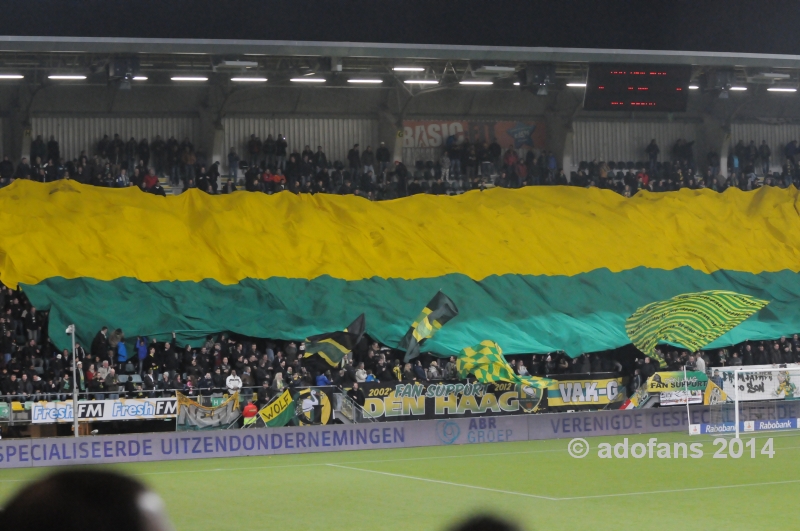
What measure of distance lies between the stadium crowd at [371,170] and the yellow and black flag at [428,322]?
782cm

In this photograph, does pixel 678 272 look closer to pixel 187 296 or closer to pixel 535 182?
pixel 535 182

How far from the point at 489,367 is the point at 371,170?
14.8 m

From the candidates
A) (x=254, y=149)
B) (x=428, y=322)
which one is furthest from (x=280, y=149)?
(x=428, y=322)

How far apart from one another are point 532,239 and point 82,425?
21332 mm

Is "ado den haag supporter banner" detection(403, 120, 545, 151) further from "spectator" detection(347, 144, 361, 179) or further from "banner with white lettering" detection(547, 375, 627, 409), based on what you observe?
"banner with white lettering" detection(547, 375, 627, 409)

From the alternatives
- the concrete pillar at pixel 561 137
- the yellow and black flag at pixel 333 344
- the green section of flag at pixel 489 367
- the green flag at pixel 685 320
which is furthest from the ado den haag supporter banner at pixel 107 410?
the concrete pillar at pixel 561 137

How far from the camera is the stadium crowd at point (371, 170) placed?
4284cm

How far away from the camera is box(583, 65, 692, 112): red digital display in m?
36.6

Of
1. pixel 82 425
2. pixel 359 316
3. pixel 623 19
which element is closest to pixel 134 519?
pixel 82 425

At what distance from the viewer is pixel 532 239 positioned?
44.6 m

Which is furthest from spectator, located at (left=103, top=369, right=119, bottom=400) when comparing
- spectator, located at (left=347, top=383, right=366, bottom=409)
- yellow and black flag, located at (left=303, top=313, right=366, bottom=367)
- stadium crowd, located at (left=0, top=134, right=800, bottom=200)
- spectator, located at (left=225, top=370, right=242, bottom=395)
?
stadium crowd, located at (left=0, top=134, right=800, bottom=200)

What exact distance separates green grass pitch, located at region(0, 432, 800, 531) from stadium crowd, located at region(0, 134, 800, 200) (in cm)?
1761

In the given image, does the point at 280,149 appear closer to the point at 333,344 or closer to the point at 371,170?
the point at 371,170

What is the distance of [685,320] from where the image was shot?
122 ft
